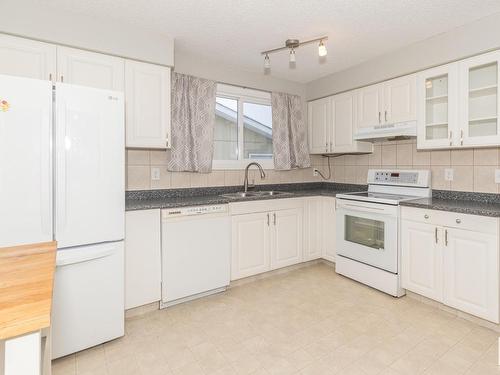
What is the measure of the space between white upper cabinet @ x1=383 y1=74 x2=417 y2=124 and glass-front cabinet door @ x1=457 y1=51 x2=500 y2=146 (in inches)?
16.4

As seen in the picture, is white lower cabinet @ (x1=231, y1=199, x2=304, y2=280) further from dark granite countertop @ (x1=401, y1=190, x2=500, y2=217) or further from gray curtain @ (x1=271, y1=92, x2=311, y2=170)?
dark granite countertop @ (x1=401, y1=190, x2=500, y2=217)

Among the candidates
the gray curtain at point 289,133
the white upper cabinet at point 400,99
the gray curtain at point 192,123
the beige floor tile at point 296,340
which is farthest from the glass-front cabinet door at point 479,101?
the gray curtain at point 192,123

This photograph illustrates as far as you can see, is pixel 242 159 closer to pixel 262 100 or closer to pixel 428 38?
pixel 262 100

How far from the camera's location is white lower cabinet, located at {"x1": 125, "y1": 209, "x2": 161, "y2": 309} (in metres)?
2.31

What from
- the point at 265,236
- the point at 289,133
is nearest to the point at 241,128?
the point at 289,133

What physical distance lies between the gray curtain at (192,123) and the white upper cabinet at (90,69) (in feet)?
2.08

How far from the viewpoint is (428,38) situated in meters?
2.66

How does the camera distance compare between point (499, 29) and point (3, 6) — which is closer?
point (3, 6)

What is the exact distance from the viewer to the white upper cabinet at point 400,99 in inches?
112

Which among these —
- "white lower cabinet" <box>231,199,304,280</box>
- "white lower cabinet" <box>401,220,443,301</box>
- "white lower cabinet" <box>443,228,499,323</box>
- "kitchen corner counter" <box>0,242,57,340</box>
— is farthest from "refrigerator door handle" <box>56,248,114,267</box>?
"white lower cabinet" <box>443,228,499,323</box>

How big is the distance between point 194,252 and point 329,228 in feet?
5.46

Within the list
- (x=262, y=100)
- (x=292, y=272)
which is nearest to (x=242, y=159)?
(x=262, y=100)

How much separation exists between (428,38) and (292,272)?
2704 millimetres

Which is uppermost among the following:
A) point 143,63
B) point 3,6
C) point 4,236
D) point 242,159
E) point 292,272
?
point 3,6
